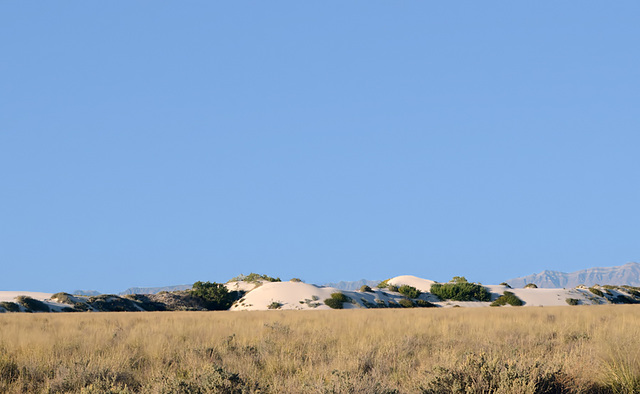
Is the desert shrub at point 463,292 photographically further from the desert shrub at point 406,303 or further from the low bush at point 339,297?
the low bush at point 339,297

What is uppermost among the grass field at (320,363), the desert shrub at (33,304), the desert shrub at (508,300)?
the desert shrub at (508,300)

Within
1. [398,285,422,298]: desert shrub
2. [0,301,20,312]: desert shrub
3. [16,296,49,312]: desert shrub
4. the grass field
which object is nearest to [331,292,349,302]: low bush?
[398,285,422,298]: desert shrub

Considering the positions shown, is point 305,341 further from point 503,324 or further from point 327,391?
point 503,324

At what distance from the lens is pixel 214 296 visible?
236 feet

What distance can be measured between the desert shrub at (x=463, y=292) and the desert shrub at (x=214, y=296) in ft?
89.3

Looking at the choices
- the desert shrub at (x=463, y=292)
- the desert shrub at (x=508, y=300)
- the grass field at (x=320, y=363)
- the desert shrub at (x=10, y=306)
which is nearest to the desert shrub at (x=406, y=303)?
the desert shrub at (x=463, y=292)

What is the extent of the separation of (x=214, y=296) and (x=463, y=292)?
104 ft

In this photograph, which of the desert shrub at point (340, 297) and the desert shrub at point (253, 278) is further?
the desert shrub at point (253, 278)

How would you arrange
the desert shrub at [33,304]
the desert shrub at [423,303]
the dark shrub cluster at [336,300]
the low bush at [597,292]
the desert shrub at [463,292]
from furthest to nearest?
the low bush at [597,292] → the desert shrub at [463,292] → the desert shrub at [423,303] → the dark shrub cluster at [336,300] → the desert shrub at [33,304]

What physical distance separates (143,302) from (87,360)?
2402 inches

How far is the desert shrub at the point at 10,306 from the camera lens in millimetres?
53219

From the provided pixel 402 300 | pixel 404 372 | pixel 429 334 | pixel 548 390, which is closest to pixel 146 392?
pixel 404 372

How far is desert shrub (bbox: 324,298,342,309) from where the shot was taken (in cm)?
→ 6069

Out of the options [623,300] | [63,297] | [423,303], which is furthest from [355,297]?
[623,300]
